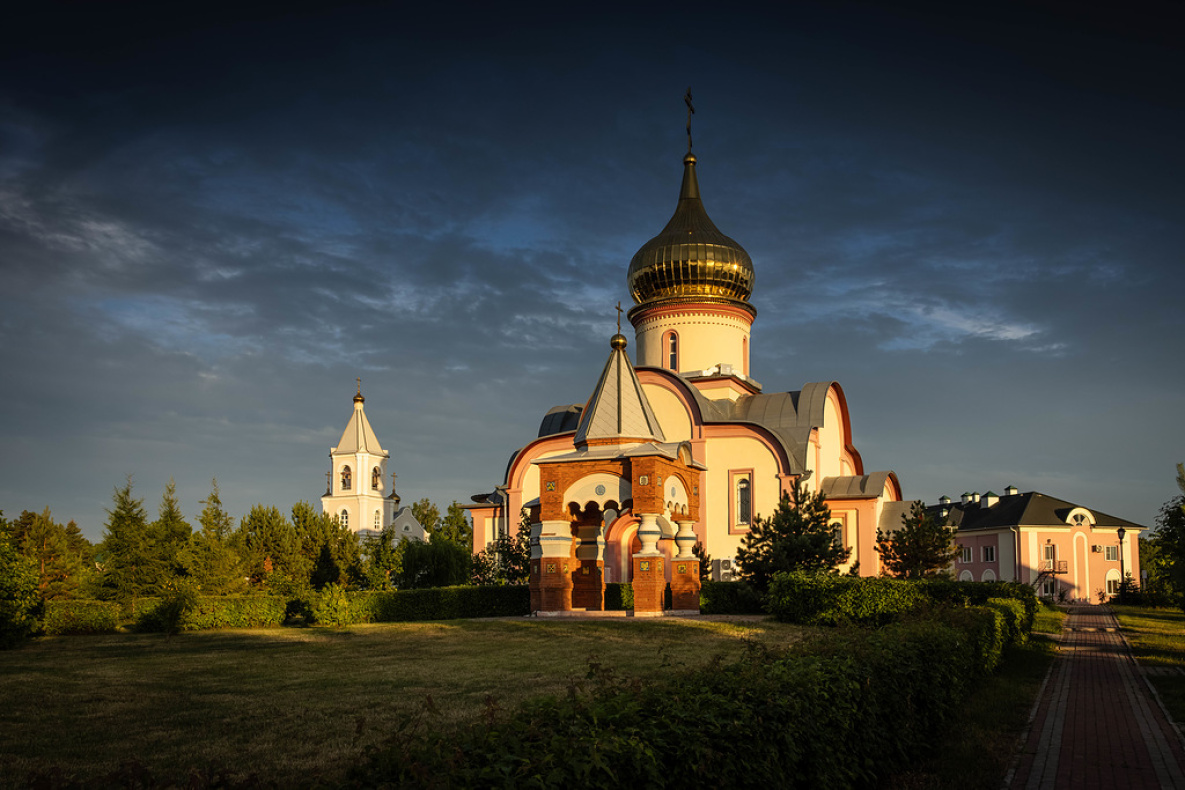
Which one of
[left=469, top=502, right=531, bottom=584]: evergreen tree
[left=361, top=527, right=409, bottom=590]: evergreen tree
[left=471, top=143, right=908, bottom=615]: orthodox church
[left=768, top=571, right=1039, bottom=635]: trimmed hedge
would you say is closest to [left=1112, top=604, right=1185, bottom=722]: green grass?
[left=768, top=571, right=1039, bottom=635]: trimmed hedge

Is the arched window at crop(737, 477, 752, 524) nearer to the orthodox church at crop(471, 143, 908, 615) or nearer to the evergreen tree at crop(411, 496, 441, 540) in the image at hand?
the orthodox church at crop(471, 143, 908, 615)

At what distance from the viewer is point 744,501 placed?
2478 centimetres

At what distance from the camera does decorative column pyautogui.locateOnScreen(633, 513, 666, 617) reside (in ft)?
59.1

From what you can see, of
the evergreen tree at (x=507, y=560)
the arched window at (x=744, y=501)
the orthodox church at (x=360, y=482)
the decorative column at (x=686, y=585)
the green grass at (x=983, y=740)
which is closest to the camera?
the green grass at (x=983, y=740)

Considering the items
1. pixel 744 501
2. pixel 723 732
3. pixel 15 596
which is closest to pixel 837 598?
pixel 744 501

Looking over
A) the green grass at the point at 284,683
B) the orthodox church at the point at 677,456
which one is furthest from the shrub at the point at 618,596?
the green grass at the point at 284,683

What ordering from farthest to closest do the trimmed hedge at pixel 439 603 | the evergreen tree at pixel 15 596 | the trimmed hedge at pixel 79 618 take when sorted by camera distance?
1. the trimmed hedge at pixel 439 603
2. the trimmed hedge at pixel 79 618
3. the evergreen tree at pixel 15 596

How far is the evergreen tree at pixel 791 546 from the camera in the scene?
19.1 metres

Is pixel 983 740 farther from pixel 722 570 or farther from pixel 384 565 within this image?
pixel 384 565

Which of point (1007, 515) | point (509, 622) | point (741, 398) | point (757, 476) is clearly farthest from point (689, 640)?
point (1007, 515)

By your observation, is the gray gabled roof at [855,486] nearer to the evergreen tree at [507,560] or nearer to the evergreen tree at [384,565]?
the evergreen tree at [507,560]

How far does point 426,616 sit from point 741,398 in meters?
11.5

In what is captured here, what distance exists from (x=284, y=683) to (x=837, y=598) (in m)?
9.81

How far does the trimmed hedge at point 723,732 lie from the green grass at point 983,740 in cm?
15
